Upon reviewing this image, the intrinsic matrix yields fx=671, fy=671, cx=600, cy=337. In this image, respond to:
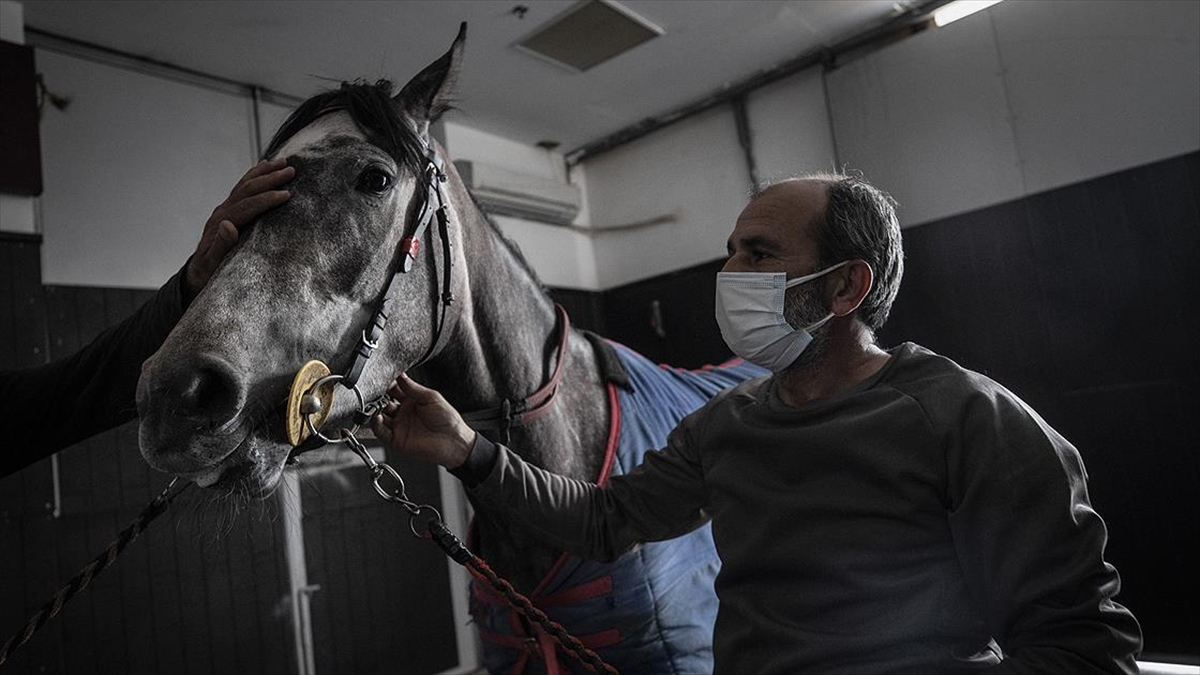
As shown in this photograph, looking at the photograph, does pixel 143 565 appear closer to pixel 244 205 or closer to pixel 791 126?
pixel 244 205

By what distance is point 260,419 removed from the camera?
813 mm

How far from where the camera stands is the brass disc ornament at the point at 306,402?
2.63ft

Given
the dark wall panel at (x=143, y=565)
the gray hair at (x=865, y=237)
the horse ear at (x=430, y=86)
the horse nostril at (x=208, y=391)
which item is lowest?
the dark wall panel at (x=143, y=565)

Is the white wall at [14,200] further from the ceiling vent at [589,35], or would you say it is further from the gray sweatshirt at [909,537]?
the gray sweatshirt at [909,537]

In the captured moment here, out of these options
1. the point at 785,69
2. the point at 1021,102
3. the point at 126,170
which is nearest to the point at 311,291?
the point at 126,170

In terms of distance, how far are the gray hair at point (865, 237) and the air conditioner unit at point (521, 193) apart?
9.96 ft

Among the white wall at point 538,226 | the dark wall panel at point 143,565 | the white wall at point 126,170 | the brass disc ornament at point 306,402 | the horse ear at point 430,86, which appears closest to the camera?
the brass disc ornament at point 306,402

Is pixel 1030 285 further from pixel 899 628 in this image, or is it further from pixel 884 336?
pixel 899 628

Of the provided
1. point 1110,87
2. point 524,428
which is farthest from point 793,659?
point 1110,87

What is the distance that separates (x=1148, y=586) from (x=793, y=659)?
266 cm

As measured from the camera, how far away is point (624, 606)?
48.3 inches

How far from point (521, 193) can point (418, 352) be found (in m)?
3.21

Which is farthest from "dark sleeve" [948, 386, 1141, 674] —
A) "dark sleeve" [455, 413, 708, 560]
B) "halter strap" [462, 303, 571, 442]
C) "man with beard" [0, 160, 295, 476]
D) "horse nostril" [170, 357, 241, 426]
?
"man with beard" [0, 160, 295, 476]

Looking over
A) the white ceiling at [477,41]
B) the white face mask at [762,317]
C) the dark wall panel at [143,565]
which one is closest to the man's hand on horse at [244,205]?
the white face mask at [762,317]
